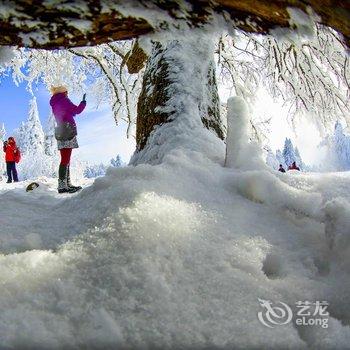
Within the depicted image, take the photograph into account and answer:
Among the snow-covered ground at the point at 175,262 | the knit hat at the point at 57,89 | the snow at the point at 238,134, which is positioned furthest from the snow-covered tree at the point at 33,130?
the snow-covered ground at the point at 175,262

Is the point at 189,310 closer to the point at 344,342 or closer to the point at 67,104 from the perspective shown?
the point at 344,342

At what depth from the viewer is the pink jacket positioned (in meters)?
5.77

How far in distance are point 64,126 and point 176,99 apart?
2469mm

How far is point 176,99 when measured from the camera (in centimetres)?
392

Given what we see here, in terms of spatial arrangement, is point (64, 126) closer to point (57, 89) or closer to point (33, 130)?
point (57, 89)

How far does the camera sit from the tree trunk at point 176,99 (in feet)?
12.2

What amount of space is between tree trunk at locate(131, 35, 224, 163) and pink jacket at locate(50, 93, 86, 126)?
5.85 ft

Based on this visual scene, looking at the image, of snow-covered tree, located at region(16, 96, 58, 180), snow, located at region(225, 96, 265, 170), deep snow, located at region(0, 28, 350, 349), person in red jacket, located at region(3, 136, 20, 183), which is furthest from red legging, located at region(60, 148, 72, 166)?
snow-covered tree, located at region(16, 96, 58, 180)

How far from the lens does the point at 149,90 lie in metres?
4.25

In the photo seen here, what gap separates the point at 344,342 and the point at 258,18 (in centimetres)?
176

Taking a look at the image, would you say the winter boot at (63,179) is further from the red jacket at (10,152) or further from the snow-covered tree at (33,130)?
the snow-covered tree at (33,130)

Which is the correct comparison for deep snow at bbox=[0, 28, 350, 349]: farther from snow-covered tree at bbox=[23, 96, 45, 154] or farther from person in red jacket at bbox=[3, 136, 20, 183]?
snow-covered tree at bbox=[23, 96, 45, 154]

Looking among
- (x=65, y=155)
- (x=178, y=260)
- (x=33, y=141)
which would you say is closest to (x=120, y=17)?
(x=178, y=260)

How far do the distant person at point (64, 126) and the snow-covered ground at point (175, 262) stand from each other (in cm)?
292
